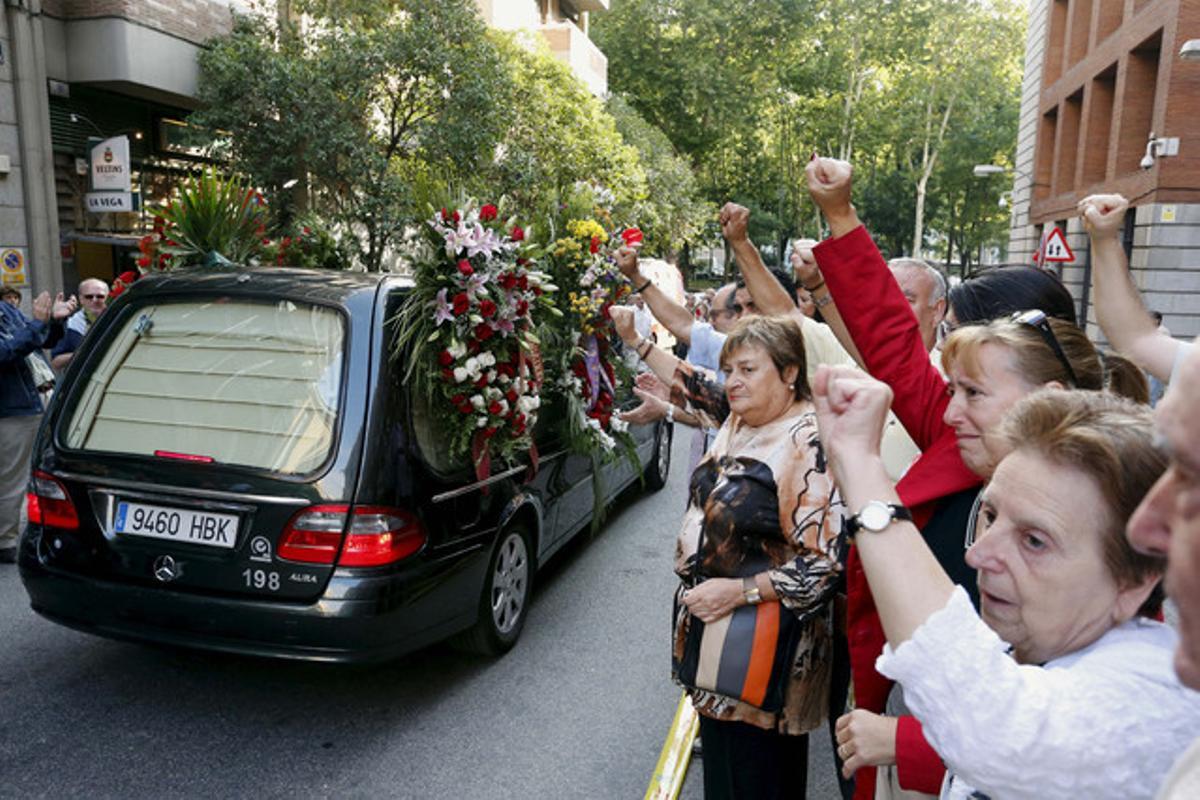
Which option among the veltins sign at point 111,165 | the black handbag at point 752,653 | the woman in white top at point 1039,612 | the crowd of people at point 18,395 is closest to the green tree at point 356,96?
the veltins sign at point 111,165

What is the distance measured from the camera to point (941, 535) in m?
2.09

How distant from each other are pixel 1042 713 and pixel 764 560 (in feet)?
4.75

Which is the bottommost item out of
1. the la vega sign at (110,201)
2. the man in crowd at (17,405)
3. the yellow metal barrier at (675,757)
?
the yellow metal barrier at (675,757)

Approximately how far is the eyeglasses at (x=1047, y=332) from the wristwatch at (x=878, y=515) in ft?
3.10

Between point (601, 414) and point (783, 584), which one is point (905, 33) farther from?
point (783, 584)

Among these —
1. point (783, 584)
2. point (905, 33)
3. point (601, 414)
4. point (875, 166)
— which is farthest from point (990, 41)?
point (783, 584)

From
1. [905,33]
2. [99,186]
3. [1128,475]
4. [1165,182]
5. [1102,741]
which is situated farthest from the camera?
[905,33]

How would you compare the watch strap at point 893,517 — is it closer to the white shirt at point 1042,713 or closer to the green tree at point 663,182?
the white shirt at point 1042,713

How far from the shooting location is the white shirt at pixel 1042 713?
110 centimetres

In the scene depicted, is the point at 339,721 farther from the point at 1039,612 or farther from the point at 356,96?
the point at 356,96

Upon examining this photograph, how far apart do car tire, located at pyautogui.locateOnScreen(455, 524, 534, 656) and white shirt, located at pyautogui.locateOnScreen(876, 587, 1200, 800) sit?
3274mm

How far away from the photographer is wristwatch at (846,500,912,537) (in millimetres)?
1267

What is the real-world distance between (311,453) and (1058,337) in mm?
2709

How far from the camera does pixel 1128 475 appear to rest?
1.24 metres
